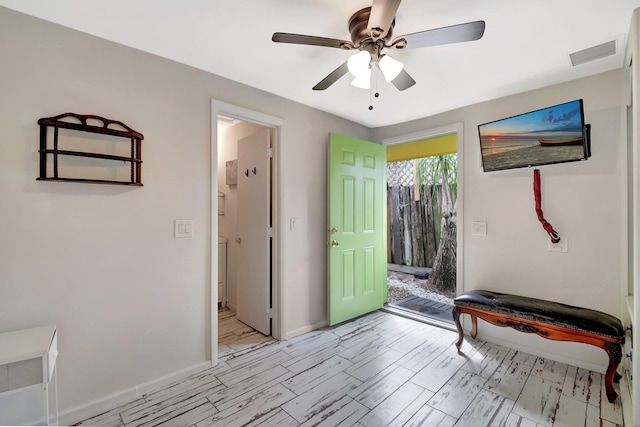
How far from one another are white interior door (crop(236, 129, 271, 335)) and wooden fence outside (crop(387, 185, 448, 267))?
142 inches

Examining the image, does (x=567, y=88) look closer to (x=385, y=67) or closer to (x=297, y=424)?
(x=385, y=67)

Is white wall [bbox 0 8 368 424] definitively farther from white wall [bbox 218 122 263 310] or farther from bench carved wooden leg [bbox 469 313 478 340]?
bench carved wooden leg [bbox 469 313 478 340]

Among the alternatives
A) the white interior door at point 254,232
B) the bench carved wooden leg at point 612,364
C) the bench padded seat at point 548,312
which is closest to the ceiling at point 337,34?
the white interior door at point 254,232

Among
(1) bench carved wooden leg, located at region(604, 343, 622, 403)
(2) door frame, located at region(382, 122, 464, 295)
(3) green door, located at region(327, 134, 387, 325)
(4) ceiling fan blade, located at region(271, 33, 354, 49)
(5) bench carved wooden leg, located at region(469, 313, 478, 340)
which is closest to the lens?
(4) ceiling fan blade, located at region(271, 33, 354, 49)

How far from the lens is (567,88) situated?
2.28 meters

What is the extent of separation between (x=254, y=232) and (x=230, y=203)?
93 centimetres

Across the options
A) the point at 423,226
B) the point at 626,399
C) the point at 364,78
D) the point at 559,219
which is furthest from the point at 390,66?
the point at 423,226

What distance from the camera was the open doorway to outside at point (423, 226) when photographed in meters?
3.80

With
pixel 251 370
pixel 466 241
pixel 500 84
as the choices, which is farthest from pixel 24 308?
pixel 500 84

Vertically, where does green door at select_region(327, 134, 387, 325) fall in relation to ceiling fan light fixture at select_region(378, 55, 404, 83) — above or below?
below

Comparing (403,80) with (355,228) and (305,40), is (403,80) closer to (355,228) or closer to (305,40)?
(305,40)

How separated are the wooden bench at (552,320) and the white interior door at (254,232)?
6.15 feet

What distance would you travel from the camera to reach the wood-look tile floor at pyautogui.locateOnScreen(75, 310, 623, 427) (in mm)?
1653

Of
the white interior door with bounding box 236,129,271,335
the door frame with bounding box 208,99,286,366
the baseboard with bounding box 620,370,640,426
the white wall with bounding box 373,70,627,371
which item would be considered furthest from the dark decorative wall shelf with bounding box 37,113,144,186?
the baseboard with bounding box 620,370,640,426
